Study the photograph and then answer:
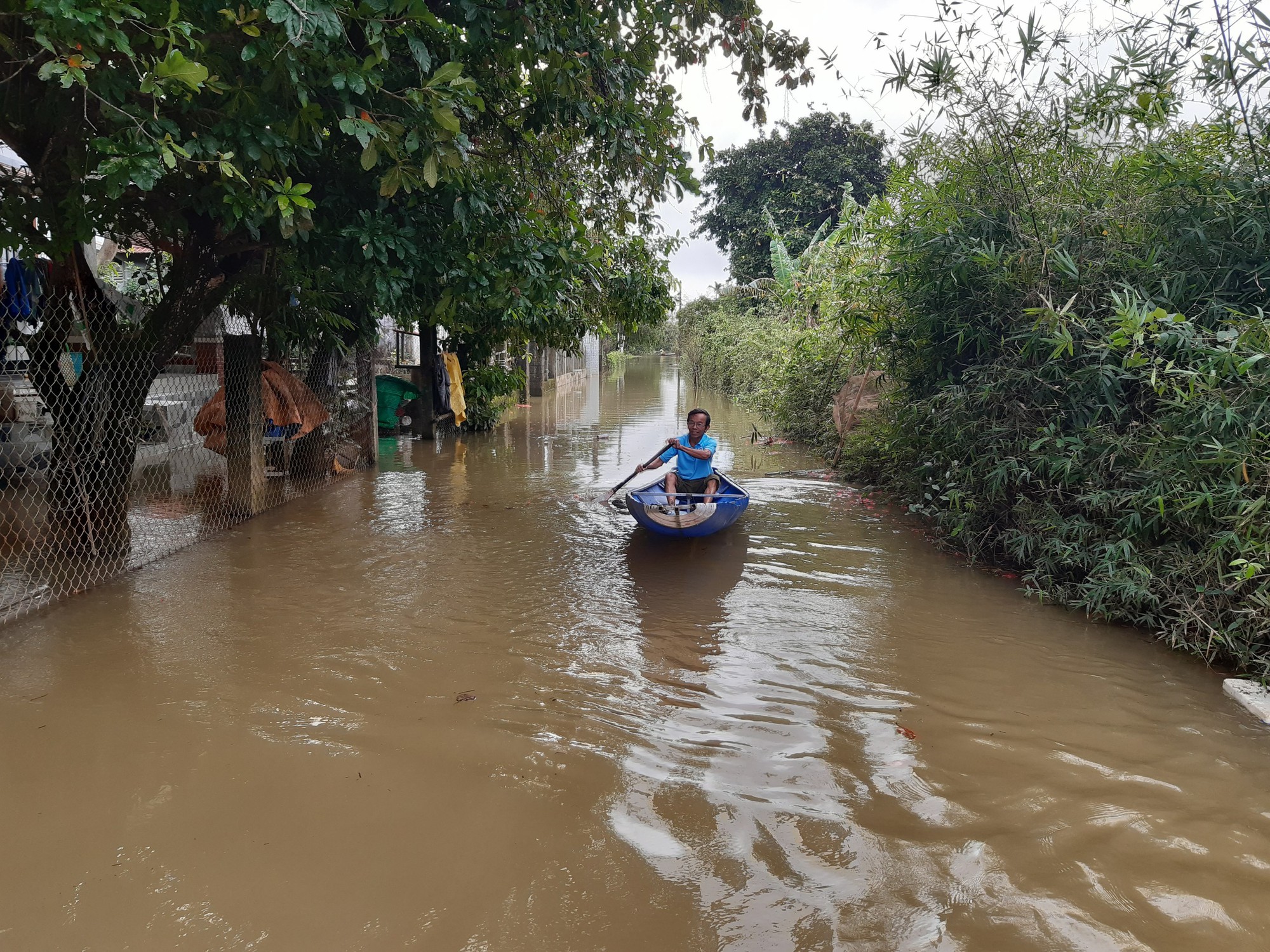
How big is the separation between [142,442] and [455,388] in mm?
4809

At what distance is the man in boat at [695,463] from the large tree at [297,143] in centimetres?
216

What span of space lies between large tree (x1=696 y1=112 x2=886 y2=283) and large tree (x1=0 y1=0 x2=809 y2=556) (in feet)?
61.4

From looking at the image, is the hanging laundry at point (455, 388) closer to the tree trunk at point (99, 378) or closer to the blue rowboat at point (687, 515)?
the tree trunk at point (99, 378)

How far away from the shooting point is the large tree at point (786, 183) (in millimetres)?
26156

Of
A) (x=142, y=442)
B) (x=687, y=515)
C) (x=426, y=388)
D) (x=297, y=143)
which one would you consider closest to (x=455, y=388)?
(x=426, y=388)

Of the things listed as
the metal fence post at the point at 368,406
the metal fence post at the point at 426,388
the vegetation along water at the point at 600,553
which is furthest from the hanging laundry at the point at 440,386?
the vegetation along water at the point at 600,553

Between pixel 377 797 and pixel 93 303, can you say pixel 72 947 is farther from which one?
pixel 93 303

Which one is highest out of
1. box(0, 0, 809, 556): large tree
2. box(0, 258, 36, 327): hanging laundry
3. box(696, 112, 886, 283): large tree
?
box(696, 112, 886, 283): large tree

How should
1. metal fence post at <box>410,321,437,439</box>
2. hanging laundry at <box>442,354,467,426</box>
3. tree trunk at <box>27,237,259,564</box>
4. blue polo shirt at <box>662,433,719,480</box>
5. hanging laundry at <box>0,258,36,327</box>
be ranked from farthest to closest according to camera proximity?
hanging laundry at <box>442,354,467,426</box> < metal fence post at <box>410,321,437,439</box> < blue polo shirt at <box>662,433,719,480</box> < hanging laundry at <box>0,258,36,327</box> < tree trunk at <box>27,237,259,564</box>

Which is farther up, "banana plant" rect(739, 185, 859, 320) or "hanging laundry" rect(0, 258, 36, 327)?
"banana plant" rect(739, 185, 859, 320)

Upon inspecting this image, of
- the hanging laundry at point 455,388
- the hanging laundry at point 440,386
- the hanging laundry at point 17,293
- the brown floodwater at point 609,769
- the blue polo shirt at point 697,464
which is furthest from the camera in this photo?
the hanging laundry at point 440,386

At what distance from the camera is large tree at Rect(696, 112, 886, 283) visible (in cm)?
2616

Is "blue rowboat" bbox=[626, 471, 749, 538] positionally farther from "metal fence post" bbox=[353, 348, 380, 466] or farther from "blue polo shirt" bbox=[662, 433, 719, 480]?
"metal fence post" bbox=[353, 348, 380, 466]

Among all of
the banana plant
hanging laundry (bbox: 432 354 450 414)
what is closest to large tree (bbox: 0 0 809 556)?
the banana plant
